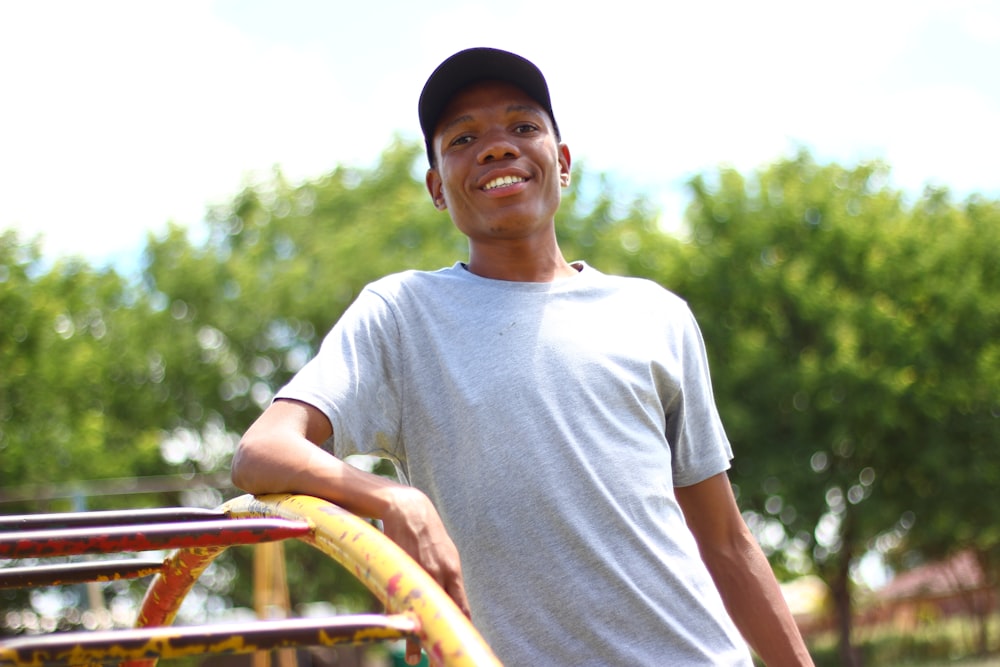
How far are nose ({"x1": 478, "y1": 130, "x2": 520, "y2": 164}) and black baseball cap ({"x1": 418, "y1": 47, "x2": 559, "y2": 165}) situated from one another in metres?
0.10

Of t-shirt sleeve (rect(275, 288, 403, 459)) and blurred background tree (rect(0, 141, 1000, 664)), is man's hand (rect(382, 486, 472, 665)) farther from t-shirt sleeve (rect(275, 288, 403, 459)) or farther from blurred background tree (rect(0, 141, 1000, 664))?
blurred background tree (rect(0, 141, 1000, 664))

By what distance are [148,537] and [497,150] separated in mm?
895

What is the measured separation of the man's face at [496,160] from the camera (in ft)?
6.69

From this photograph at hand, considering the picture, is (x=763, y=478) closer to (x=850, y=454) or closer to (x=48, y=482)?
(x=850, y=454)

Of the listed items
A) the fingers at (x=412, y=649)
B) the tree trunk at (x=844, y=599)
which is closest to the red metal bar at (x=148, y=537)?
the fingers at (x=412, y=649)

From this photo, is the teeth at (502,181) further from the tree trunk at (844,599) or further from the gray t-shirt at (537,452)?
the tree trunk at (844,599)

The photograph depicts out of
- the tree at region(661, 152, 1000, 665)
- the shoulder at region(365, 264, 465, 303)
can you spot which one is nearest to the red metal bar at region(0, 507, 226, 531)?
the shoulder at region(365, 264, 465, 303)

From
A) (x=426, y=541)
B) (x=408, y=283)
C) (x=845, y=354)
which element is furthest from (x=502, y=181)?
(x=845, y=354)

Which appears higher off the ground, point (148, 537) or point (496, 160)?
point (496, 160)

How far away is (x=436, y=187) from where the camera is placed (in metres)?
2.23

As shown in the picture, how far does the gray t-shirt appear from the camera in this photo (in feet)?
5.74

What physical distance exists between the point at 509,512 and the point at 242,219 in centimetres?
2695

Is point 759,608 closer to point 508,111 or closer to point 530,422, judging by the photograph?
point 530,422

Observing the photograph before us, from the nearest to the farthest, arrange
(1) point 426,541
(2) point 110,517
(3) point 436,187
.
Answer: (1) point 426,541 < (2) point 110,517 < (3) point 436,187
